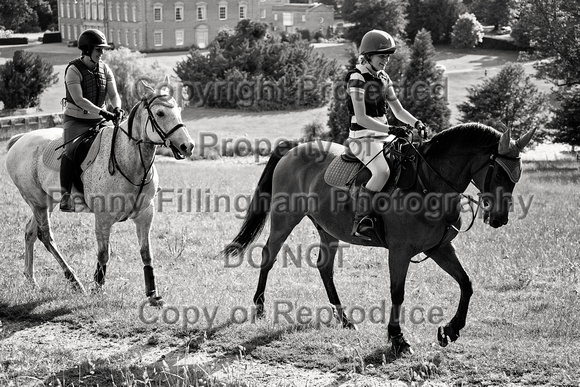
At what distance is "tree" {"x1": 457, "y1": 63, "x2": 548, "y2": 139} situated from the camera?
38.6 m

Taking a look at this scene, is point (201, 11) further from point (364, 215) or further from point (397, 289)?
point (397, 289)

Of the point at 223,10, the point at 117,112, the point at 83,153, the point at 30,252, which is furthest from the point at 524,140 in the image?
the point at 223,10

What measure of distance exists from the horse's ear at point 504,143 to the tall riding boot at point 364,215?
5.11ft

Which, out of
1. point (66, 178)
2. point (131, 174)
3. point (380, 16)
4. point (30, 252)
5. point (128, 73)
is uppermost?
point (380, 16)

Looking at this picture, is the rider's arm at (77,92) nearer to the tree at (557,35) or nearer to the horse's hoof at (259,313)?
the horse's hoof at (259,313)

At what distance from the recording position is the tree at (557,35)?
3338cm

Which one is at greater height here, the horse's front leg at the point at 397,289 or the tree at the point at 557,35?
the tree at the point at 557,35

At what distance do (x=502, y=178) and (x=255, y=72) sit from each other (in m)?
50.7

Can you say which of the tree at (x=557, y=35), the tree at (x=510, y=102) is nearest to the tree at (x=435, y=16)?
the tree at (x=510, y=102)

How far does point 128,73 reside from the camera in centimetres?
4925

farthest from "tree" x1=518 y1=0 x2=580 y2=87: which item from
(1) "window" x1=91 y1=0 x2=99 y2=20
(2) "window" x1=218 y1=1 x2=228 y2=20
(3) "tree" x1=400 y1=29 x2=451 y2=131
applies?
(1) "window" x1=91 y1=0 x2=99 y2=20

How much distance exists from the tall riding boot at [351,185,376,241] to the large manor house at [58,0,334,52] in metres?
78.5

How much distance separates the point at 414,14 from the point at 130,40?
3584 centimetres

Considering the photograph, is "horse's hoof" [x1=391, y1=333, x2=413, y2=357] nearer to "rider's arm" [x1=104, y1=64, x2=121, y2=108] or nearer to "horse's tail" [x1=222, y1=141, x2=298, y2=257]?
"horse's tail" [x1=222, y1=141, x2=298, y2=257]
